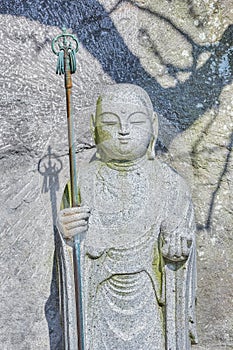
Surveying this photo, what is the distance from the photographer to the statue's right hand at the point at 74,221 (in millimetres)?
3719

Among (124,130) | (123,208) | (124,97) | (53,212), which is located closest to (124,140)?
(124,130)

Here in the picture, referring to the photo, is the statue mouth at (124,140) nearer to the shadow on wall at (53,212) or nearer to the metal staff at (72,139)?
the metal staff at (72,139)


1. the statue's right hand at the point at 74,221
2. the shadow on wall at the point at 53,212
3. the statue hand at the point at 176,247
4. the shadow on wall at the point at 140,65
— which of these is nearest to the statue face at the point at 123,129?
the statue's right hand at the point at 74,221

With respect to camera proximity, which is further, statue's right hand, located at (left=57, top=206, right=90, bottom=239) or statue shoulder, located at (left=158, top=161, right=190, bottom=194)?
statue shoulder, located at (left=158, top=161, right=190, bottom=194)

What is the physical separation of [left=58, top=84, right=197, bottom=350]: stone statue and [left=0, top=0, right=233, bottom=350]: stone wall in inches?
27.5

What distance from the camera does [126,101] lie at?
3.77 meters

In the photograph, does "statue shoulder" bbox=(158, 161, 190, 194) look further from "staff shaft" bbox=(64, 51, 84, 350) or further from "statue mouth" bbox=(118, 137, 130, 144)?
"staff shaft" bbox=(64, 51, 84, 350)

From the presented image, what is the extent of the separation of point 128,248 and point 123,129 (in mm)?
498

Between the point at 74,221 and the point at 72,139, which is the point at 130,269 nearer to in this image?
the point at 74,221

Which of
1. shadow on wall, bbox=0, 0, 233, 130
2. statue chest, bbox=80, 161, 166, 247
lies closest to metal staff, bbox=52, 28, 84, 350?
statue chest, bbox=80, 161, 166, 247

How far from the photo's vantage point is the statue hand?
12.2 feet

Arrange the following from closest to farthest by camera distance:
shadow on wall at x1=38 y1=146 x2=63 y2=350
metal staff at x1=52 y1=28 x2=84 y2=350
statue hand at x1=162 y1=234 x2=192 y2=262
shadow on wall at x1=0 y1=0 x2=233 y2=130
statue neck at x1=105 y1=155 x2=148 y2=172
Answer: metal staff at x1=52 y1=28 x2=84 y2=350 < statue hand at x1=162 y1=234 x2=192 y2=262 < statue neck at x1=105 y1=155 x2=148 y2=172 < shadow on wall at x1=38 y1=146 x2=63 y2=350 < shadow on wall at x1=0 y1=0 x2=233 y2=130

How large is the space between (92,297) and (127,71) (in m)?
1.41

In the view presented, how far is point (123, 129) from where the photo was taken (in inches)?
148
